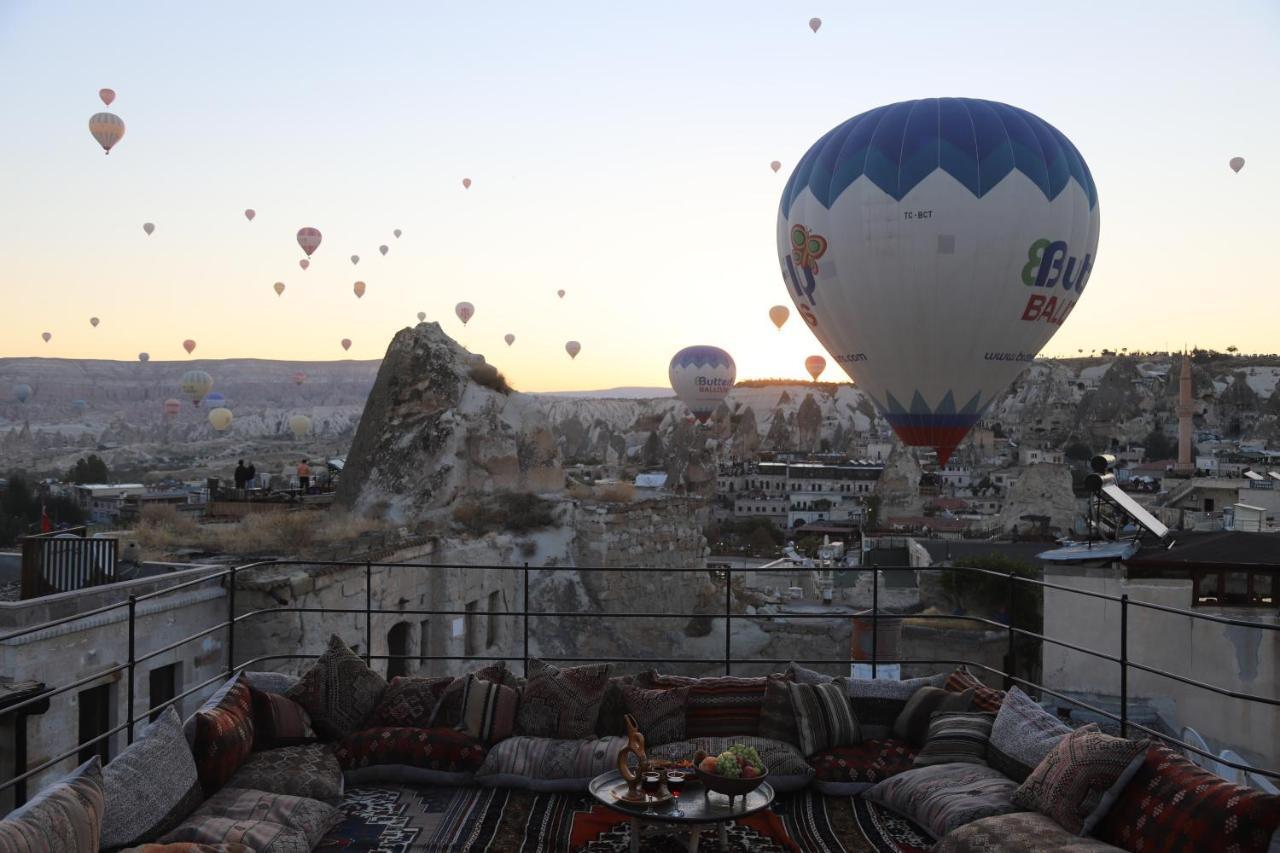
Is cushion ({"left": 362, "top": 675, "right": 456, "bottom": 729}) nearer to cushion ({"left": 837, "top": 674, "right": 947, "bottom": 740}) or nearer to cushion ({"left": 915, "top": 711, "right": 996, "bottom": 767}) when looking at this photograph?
cushion ({"left": 837, "top": 674, "right": 947, "bottom": 740})

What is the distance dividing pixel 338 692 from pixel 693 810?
250cm

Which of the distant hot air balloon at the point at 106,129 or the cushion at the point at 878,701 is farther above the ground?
the distant hot air balloon at the point at 106,129

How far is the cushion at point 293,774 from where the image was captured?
5730 millimetres

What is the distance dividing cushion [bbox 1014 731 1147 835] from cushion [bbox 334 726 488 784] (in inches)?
119

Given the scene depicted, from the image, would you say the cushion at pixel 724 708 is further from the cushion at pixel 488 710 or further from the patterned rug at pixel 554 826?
the cushion at pixel 488 710

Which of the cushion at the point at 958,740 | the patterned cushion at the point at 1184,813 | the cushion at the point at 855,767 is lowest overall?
the cushion at the point at 855,767

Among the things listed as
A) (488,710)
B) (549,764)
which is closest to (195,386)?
(488,710)

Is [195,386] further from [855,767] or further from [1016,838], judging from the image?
[1016,838]

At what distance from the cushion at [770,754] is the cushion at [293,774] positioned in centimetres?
177

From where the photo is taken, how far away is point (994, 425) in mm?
117062

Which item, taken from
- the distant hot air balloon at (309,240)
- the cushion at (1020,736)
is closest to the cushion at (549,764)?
→ the cushion at (1020,736)

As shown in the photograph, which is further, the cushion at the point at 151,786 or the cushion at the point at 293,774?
the cushion at the point at 293,774

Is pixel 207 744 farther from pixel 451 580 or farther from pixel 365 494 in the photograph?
pixel 365 494

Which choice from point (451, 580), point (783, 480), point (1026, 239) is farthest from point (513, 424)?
point (783, 480)
